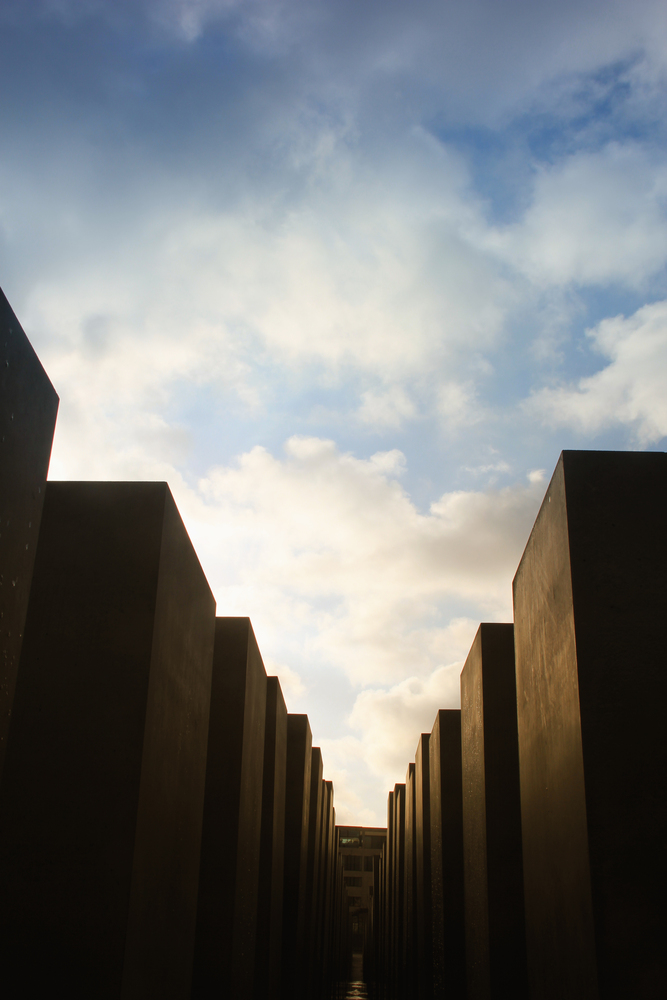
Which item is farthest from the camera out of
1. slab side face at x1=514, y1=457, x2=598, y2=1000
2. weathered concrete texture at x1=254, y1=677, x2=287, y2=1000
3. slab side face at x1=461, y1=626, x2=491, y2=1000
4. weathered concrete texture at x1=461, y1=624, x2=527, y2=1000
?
weathered concrete texture at x1=254, y1=677, x2=287, y2=1000

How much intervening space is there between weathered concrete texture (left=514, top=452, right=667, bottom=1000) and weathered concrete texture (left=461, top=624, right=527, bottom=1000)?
2174mm

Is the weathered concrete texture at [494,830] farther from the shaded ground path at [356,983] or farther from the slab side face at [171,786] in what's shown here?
the shaded ground path at [356,983]

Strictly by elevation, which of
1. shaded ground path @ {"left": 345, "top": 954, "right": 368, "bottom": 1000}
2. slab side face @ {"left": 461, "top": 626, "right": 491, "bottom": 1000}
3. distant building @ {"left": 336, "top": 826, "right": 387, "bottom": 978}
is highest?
slab side face @ {"left": 461, "top": 626, "right": 491, "bottom": 1000}

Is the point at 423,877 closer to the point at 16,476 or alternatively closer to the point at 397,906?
the point at 397,906

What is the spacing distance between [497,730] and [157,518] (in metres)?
4.31

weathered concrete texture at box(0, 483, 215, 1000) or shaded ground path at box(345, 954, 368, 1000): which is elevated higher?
weathered concrete texture at box(0, 483, 215, 1000)

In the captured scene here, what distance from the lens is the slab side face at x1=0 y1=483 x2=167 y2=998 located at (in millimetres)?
4273

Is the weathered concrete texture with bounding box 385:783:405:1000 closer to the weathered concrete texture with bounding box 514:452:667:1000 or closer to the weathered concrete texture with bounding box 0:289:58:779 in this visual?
the weathered concrete texture with bounding box 514:452:667:1000

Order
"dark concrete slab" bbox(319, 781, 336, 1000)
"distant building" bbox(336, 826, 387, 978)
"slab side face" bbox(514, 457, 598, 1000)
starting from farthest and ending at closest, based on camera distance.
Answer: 1. "distant building" bbox(336, 826, 387, 978)
2. "dark concrete slab" bbox(319, 781, 336, 1000)
3. "slab side face" bbox(514, 457, 598, 1000)

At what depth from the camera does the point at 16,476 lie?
10.2 ft

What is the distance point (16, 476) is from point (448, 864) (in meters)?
9.67

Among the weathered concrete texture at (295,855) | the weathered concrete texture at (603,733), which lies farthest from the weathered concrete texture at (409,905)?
the weathered concrete texture at (603,733)

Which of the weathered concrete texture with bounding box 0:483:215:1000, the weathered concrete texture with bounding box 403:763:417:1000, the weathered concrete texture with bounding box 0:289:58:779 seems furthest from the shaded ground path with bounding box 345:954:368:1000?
the weathered concrete texture with bounding box 0:289:58:779

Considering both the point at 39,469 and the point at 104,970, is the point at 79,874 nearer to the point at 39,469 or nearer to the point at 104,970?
the point at 104,970
